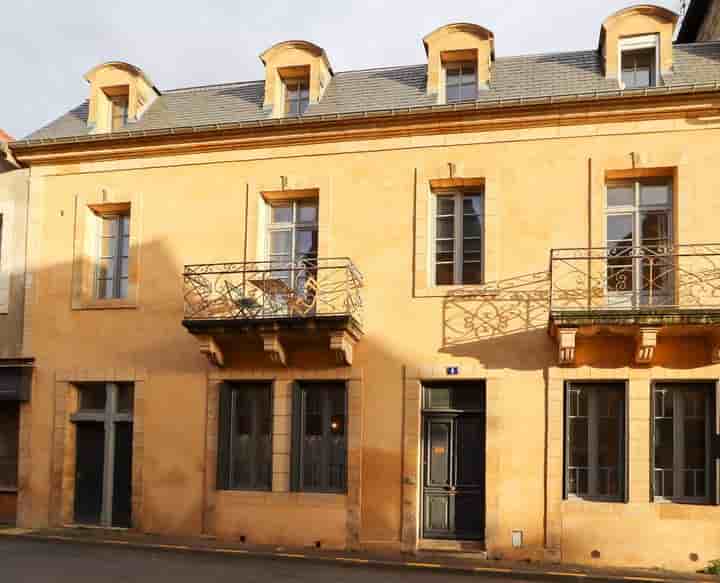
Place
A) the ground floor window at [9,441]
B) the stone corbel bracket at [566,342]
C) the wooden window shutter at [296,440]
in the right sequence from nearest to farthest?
the stone corbel bracket at [566,342], the wooden window shutter at [296,440], the ground floor window at [9,441]

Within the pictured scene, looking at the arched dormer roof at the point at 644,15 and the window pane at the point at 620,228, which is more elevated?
the arched dormer roof at the point at 644,15

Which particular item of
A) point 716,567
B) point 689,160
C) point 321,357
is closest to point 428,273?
point 321,357

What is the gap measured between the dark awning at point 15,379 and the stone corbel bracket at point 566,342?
30.3 ft

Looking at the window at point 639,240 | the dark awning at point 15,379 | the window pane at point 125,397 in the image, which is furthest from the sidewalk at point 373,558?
the window at point 639,240

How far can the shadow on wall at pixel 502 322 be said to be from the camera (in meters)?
14.3

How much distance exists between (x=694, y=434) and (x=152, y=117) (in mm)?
10781

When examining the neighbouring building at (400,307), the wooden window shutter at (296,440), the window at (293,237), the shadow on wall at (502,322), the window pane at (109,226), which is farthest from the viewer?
the window pane at (109,226)

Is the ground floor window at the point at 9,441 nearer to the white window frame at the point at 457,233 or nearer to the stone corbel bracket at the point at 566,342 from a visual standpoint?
the white window frame at the point at 457,233

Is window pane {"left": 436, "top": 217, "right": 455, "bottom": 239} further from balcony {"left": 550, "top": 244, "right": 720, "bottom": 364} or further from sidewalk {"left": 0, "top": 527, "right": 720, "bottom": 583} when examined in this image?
sidewalk {"left": 0, "top": 527, "right": 720, "bottom": 583}

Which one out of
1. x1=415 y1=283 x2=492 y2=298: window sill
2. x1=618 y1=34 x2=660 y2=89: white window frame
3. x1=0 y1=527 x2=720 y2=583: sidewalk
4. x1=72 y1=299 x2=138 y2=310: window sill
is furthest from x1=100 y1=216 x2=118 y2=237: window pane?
x1=618 y1=34 x2=660 y2=89: white window frame

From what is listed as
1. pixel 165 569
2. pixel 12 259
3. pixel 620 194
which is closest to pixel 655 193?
pixel 620 194

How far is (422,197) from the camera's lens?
15.1 metres

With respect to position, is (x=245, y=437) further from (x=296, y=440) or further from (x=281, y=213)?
(x=281, y=213)

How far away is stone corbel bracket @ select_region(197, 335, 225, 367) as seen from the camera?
14945 millimetres
